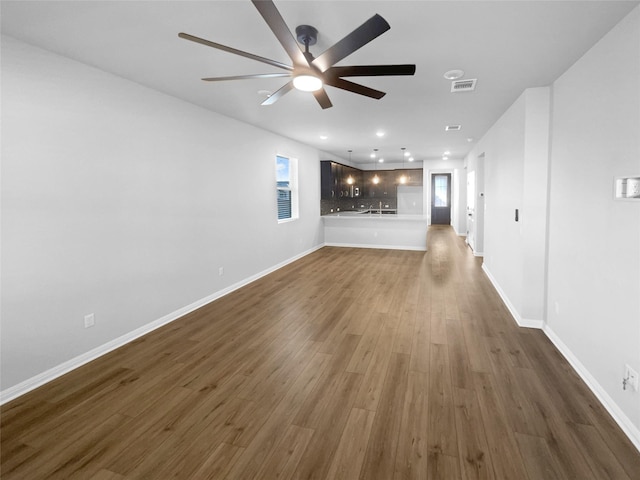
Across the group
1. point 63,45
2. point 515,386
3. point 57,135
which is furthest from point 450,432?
point 63,45

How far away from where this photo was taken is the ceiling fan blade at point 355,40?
1.61 meters

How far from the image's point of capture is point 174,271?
152 inches

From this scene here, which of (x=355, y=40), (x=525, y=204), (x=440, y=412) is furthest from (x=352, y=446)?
(x=525, y=204)

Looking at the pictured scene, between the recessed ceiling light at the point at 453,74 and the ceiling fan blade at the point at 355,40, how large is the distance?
59.1 inches

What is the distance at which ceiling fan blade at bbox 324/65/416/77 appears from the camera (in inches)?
78.8

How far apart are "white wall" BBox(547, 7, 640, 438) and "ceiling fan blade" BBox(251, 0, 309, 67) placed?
1.98 metres

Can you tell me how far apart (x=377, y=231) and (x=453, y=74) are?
5.53 metres

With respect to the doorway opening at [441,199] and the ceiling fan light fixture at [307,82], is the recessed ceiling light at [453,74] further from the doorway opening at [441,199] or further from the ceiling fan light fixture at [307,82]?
the doorway opening at [441,199]

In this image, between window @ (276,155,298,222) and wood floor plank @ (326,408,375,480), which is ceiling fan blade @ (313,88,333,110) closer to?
wood floor plank @ (326,408,375,480)

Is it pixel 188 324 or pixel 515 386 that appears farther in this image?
pixel 188 324

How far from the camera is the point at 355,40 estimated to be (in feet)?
5.79

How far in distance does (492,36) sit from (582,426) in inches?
103

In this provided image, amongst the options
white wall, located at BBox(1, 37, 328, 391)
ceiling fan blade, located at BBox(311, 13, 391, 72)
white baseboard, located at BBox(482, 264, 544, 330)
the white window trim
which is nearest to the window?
the white window trim

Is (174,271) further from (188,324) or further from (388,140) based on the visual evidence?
(388,140)
